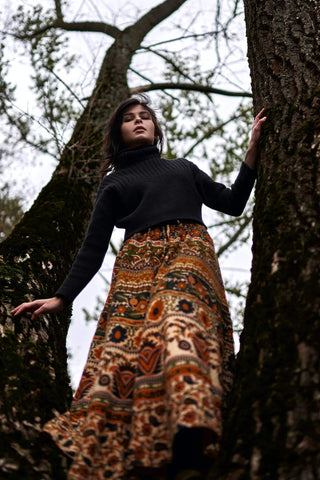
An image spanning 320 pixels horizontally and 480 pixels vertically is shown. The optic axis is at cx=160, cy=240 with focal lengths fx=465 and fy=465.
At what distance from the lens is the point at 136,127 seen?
2.89m

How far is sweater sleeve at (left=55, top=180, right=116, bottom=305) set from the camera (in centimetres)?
245

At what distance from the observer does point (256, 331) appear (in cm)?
163

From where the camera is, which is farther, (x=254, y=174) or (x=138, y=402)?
(x=254, y=174)

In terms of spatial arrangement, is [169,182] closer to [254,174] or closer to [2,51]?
[254,174]

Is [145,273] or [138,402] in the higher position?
[145,273]

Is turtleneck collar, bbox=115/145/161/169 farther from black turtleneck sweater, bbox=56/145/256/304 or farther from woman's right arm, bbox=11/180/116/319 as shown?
woman's right arm, bbox=11/180/116/319

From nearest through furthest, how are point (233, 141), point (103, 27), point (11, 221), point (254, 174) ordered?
point (254, 174), point (103, 27), point (233, 141), point (11, 221)

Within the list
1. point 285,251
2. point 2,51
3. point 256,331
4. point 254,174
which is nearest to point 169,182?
point 254,174

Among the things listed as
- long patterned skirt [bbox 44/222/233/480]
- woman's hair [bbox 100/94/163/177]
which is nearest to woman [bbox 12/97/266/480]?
long patterned skirt [bbox 44/222/233/480]

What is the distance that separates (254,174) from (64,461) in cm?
167

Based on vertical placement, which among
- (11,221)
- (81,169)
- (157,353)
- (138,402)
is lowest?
(138,402)

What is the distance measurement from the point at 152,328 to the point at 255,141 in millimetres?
1144

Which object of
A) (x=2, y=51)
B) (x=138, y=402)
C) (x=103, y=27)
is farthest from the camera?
(x=103, y=27)

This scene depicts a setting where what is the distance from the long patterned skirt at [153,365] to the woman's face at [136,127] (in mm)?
754
